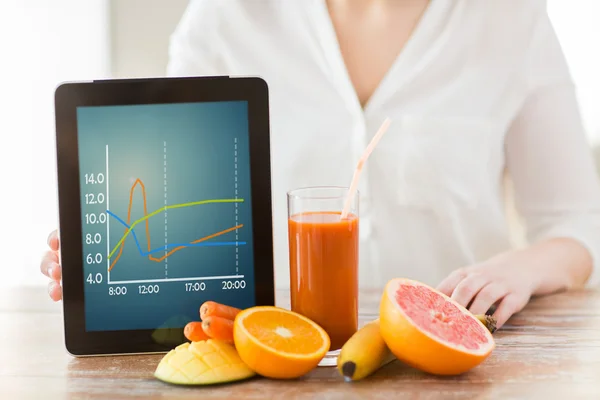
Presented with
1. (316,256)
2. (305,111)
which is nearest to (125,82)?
Answer: (316,256)

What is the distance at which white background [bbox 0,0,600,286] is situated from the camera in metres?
2.51

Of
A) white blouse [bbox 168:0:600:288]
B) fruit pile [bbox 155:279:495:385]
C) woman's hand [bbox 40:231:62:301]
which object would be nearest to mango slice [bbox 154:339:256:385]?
fruit pile [bbox 155:279:495:385]

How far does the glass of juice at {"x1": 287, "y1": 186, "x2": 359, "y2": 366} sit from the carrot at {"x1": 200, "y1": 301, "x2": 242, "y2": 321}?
0.09 meters

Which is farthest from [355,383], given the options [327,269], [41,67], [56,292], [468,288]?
[41,67]

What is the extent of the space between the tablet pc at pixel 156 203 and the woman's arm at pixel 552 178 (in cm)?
55

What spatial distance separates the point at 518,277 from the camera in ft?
3.40

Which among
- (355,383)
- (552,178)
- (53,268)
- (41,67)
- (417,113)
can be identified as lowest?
(355,383)

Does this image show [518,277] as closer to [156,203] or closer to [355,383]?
[355,383]

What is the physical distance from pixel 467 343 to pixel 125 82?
539 mm

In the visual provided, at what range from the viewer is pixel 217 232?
812mm

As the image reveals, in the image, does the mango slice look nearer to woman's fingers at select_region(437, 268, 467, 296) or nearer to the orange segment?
the orange segment

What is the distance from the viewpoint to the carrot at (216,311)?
0.75 m

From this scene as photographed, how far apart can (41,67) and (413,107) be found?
1.73 metres

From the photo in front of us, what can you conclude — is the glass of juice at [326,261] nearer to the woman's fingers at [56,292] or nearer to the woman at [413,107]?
the woman's fingers at [56,292]
